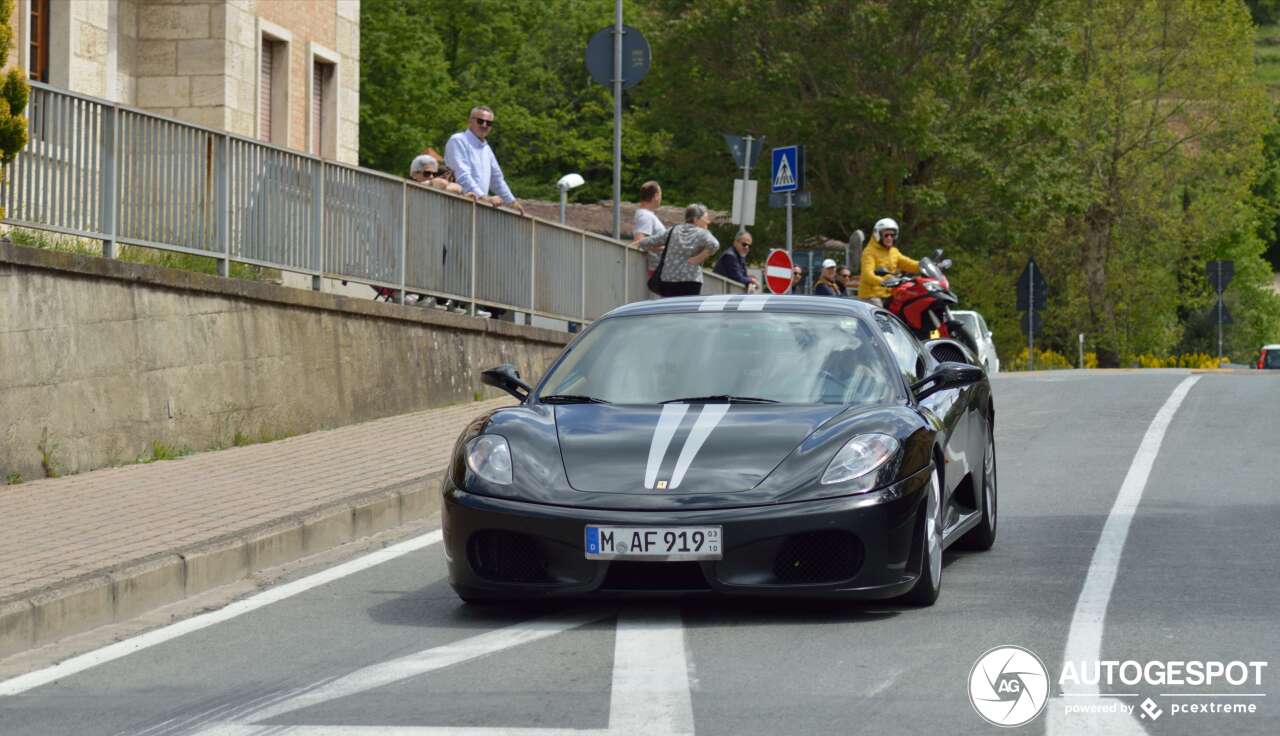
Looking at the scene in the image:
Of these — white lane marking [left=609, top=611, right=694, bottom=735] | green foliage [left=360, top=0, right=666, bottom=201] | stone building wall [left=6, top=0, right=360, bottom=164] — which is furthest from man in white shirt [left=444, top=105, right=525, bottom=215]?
green foliage [left=360, top=0, right=666, bottom=201]

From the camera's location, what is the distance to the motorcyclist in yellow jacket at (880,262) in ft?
70.4

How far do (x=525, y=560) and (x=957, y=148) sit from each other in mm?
40993

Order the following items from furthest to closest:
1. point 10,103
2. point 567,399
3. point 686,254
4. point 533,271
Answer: point 686,254
point 533,271
point 10,103
point 567,399

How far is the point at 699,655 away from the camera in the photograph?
676 centimetres

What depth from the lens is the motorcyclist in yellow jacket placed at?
21.5 meters

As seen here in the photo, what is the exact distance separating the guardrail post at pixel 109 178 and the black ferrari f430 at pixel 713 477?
557cm

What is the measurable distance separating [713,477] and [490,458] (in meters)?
0.95

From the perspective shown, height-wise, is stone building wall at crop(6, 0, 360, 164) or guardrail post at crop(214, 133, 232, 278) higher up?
stone building wall at crop(6, 0, 360, 164)

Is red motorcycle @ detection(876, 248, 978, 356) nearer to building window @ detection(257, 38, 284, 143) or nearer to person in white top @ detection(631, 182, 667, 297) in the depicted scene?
person in white top @ detection(631, 182, 667, 297)

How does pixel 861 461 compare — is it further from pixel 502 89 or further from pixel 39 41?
pixel 502 89

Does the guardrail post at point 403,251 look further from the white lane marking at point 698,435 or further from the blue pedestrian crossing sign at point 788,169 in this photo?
the blue pedestrian crossing sign at point 788,169

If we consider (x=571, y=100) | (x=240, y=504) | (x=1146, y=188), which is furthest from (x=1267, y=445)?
(x=571, y=100)

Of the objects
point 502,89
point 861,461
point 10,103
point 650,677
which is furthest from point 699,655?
point 502,89

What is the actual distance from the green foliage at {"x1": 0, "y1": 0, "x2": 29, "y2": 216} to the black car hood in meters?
5.40
